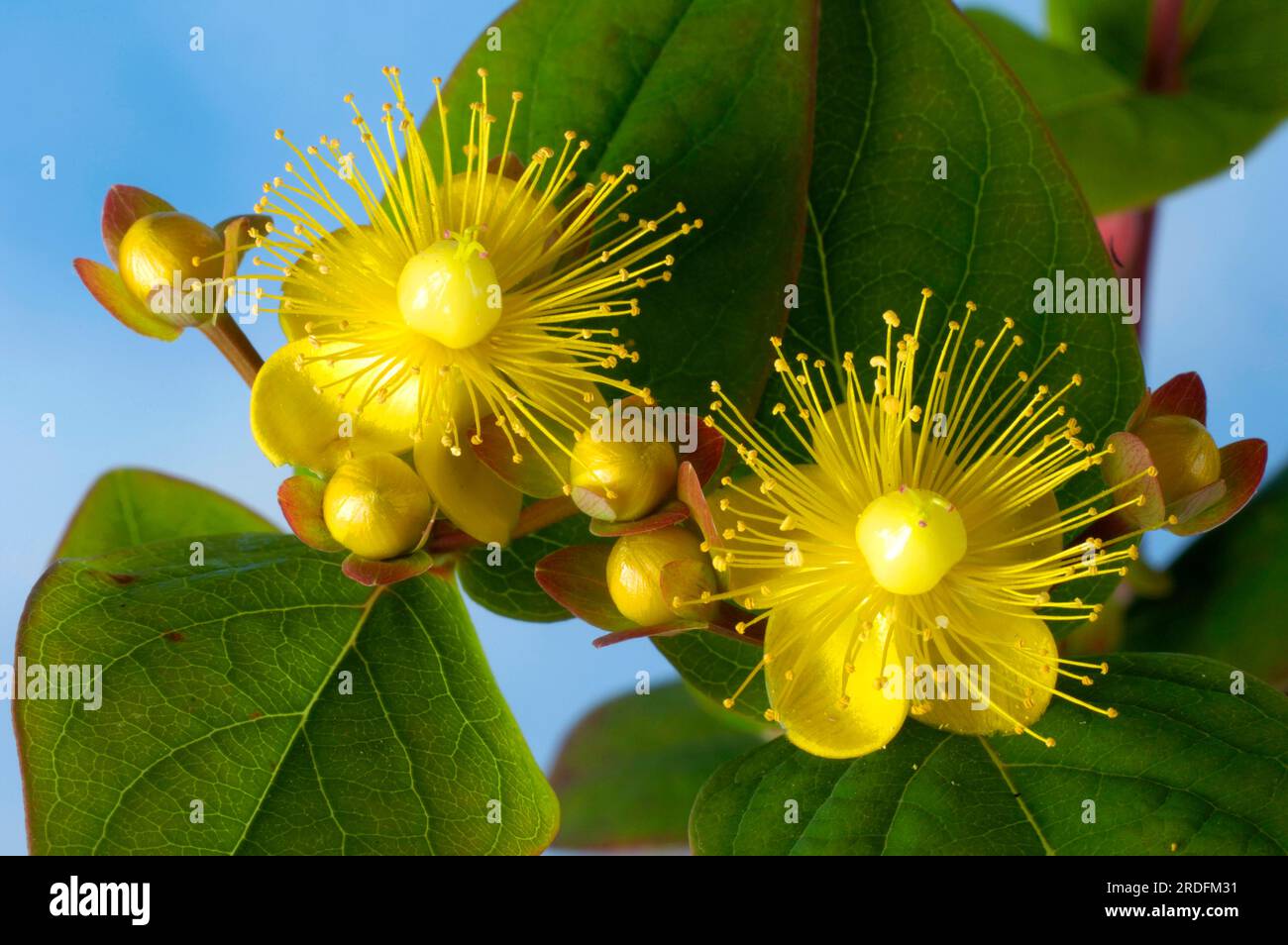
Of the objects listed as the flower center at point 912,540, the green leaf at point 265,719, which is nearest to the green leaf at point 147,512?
the green leaf at point 265,719

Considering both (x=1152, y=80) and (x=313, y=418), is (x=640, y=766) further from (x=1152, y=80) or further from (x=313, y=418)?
(x=1152, y=80)

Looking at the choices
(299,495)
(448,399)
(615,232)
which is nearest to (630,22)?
(615,232)

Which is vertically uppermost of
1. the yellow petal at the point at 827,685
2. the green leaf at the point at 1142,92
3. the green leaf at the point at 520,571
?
the green leaf at the point at 1142,92

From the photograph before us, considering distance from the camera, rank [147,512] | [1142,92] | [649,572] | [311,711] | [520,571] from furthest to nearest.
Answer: [1142,92]
[147,512]
[520,571]
[311,711]
[649,572]

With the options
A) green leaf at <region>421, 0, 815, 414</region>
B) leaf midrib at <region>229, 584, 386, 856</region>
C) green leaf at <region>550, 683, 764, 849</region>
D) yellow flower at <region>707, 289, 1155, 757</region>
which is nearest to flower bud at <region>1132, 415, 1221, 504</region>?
yellow flower at <region>707, 289, 1155, 757</region>

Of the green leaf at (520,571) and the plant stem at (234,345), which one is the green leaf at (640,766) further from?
the plant stem at (234,345)

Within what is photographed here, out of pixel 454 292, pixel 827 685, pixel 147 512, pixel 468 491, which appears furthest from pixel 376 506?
pixel 147 512
